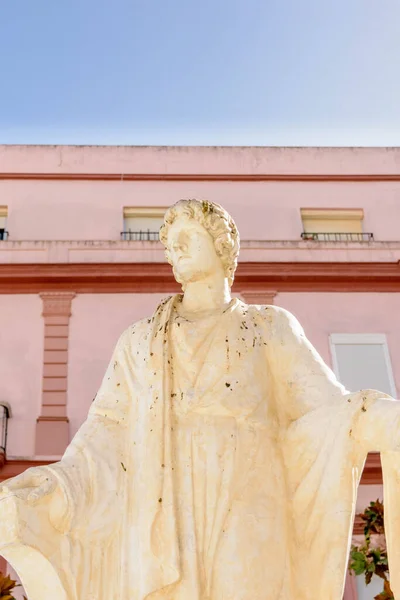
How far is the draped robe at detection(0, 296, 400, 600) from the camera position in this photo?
264 cm

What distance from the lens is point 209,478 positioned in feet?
9.24

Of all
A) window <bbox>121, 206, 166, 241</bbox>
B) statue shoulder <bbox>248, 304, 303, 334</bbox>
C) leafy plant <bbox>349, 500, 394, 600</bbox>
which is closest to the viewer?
statue shoulder <bbox>248, 304, 303, 334</bbox>

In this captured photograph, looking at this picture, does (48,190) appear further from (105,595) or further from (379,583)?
(105,595)

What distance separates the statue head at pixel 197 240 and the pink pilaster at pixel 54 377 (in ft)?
29.6

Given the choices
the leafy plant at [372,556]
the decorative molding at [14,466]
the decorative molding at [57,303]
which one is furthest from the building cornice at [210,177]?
the leafy plant at [372,556]

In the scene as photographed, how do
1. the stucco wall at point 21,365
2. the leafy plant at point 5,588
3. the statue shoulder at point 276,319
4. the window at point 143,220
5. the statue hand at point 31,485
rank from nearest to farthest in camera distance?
1. the statue hand at point 31,485
2. the statue shoulder at point 276,319
3. the leafy plant at point 5,588
4. the stucco wall at point 21,365
5. the window at point 143,220

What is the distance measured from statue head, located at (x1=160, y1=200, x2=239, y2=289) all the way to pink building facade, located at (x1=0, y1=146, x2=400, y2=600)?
8.92 m

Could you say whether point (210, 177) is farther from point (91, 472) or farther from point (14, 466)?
point (91, 472)

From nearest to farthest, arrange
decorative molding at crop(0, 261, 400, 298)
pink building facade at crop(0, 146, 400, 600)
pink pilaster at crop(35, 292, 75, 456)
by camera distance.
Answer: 1. pink pilaster at crop(35, 292, 75, 456)
2. pink building facade at crop(0, 146, 400, 600)
3. decorative molding at crop(0, 261, 400, 298)

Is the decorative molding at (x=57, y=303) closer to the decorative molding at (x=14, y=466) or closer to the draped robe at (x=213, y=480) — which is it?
the decorative molding at (x=14, y=466)

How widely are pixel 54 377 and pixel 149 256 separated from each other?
103 inches

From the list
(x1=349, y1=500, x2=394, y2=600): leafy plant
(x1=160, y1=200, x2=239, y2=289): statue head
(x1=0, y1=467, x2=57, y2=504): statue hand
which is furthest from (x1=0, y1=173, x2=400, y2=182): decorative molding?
(x1=0, y1=467, x2=57, y2=504): statue hand

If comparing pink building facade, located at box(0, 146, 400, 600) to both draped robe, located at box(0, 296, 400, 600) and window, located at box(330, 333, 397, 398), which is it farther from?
draped robe, located at box(0, 296, 400, 600)

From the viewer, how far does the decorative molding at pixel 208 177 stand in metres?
15.4
